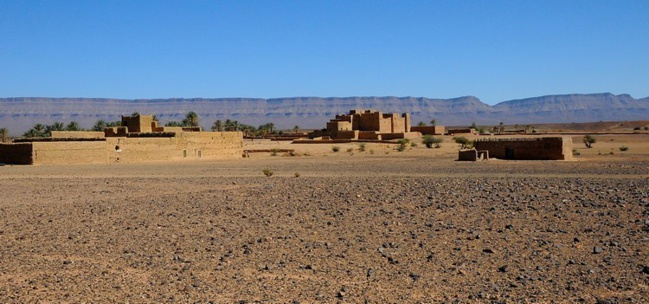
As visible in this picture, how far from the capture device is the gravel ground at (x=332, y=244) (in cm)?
784

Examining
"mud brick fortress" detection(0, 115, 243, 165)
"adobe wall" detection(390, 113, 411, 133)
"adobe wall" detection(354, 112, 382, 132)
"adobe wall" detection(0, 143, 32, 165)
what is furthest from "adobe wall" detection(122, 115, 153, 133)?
"adobe wall" detection(390, 113, 411, 133)

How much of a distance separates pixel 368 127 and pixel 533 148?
33.9 m

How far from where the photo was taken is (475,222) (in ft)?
39.8

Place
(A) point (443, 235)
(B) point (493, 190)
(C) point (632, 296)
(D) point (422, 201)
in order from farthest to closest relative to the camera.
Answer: (B) point (493, 190) → (D) point (422, 201) → (A) point (443, 235) → (C) point (632, 296)

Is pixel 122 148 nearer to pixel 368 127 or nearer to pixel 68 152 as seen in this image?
pixel 68 152

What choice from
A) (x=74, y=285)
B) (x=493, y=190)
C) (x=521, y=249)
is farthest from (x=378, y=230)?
(x=493, y=190)

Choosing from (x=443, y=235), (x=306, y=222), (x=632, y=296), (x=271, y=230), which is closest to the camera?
(x=632, y=296)

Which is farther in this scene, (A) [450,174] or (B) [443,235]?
(A) [450,174]

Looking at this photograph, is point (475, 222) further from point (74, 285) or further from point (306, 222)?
point (74, 285)

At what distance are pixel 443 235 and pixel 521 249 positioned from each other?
4.85 feet

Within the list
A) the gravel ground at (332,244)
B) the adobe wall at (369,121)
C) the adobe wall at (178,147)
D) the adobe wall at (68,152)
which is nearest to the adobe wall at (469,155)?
the gravel ground at (332,244)

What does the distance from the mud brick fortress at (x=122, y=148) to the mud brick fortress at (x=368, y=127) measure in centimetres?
1968

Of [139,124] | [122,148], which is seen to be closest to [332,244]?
[122,148]

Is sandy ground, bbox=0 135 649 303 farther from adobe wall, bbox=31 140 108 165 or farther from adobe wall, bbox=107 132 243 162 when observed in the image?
adobe wall, bbox=107 132 243 162
